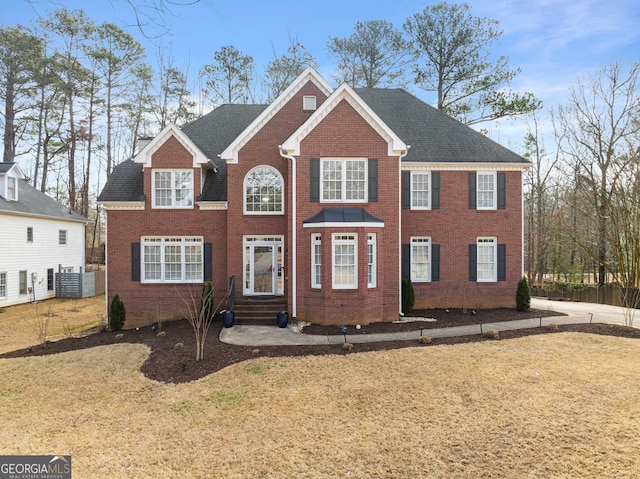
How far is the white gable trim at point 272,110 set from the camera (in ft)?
44.3

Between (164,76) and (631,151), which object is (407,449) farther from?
(164,76)

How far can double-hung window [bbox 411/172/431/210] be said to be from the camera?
14.8 m

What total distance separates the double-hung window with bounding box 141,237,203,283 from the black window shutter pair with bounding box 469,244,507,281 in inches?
452

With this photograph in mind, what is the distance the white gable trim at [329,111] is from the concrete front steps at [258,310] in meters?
5.69


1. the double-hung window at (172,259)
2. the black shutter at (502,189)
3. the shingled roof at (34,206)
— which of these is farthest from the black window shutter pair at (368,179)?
the shingled roof at (34,206)

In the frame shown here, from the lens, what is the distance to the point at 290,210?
1281 centimetres

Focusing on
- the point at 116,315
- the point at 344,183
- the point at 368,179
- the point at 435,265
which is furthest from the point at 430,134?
the point at 116,315

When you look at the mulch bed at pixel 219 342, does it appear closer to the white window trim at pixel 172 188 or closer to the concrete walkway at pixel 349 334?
the concrete walkway at pixel 349 334

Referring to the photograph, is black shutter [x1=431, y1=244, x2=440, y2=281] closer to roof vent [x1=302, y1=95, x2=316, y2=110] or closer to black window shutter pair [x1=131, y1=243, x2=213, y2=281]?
roof vent [x1=302, y1=95, x2=316, y2=110]

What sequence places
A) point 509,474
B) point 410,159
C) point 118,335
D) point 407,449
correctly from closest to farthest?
point 509,474 → point 407,449 → point 118,335 → point 410,159

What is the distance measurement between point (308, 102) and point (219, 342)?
982cm

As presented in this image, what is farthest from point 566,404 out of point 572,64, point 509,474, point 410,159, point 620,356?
point 572,64

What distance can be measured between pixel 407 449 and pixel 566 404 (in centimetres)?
335

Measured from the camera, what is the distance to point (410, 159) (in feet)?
48.1
